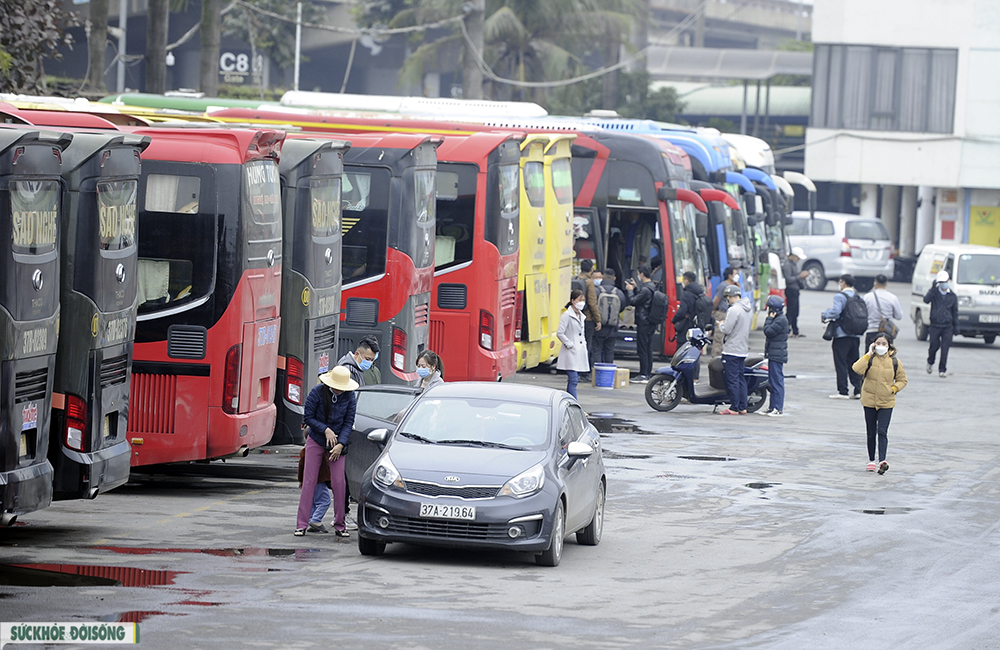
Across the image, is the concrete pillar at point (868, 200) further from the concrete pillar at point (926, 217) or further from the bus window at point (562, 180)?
the bus window at point (562, 180)

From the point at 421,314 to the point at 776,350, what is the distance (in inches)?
235

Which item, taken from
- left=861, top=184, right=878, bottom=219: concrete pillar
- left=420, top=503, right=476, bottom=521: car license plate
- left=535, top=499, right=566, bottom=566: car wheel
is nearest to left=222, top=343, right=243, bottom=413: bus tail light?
left=420, top=503, right=476, bottom=521: car license plate

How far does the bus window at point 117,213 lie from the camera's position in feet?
36.7

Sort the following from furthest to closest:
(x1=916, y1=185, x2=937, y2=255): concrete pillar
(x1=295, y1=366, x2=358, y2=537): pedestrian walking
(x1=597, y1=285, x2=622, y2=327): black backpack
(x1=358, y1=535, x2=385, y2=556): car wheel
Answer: (x1=916, y1=185, x2=937, y2=255): concrete pillar, (x1=597, y1=285, x2=622, y2=327): black backpack, (x1=295, y1=366, x2=358, y2=537): pedestrian walking, (x1=358, y1=535, x2=385, y2=556): car wheel

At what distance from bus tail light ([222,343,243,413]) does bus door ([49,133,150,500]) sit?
84.3 inches

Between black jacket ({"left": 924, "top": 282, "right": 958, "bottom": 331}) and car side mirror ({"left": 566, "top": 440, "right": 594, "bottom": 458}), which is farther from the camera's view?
black jacket ({"left": 924, "top": 282, "right": 958, "bottom": 331})

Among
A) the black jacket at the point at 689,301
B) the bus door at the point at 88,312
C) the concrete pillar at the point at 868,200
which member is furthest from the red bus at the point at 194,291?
the concrete pillar at the point at 868,200

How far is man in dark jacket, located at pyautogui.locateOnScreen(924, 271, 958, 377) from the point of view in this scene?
27.5 m

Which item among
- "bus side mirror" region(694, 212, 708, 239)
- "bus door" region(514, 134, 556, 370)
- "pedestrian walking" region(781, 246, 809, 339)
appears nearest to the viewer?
"bus door" region(514, 134, 556, 370)

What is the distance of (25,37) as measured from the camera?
23.3 meters

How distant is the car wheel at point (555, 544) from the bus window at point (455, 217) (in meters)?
8.59

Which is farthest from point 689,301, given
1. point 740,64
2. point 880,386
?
point 740,64

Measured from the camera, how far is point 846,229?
48.0 meters

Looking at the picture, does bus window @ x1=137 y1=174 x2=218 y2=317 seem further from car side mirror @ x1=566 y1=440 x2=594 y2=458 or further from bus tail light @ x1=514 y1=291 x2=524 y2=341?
bus tail light @ x1=514 y1=291 x2=524 y2=341
